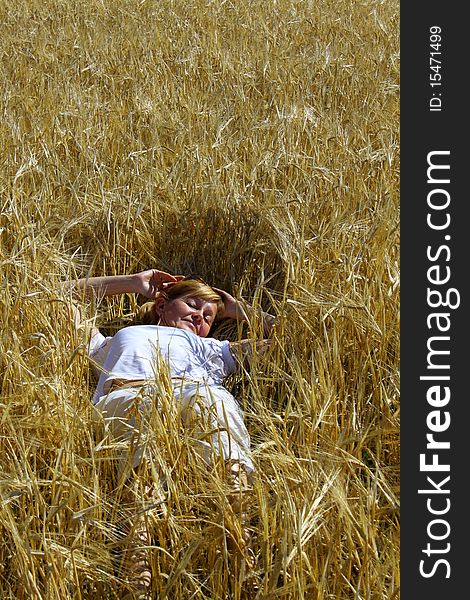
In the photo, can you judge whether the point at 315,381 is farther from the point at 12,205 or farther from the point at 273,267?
the point at 12,205

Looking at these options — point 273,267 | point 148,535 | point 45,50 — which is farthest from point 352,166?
point 45,50

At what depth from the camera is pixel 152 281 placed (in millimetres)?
2779

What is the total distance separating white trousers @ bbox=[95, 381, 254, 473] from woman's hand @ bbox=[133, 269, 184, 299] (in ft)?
2.03

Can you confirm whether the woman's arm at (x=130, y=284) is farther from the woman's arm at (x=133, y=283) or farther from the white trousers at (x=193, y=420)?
the white trousers at (x=193, y=420)

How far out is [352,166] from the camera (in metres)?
3.12

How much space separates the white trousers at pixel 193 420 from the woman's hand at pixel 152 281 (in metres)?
0.62

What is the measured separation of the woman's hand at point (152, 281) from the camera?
106 inches

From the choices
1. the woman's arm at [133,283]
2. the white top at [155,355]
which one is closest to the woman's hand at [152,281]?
the woman's arm at [133,283]

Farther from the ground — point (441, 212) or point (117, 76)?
point (117, 76)

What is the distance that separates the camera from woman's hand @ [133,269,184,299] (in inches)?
106

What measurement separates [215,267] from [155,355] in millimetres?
787

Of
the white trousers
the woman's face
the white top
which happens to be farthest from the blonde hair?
the white trousers

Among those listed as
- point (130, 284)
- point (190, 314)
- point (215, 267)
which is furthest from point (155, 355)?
point (215, 267)

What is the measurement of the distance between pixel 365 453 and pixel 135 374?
0.62 metres
